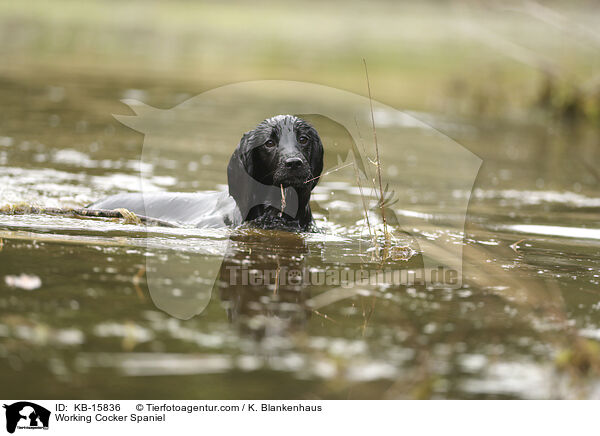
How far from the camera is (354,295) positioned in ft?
16.7

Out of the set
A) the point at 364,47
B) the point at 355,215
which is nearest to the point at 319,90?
the point at 364,47

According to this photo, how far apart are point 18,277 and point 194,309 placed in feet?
3.56

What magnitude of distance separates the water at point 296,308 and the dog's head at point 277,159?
39 centimetres

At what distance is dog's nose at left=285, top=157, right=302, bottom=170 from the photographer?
6.39 meters
